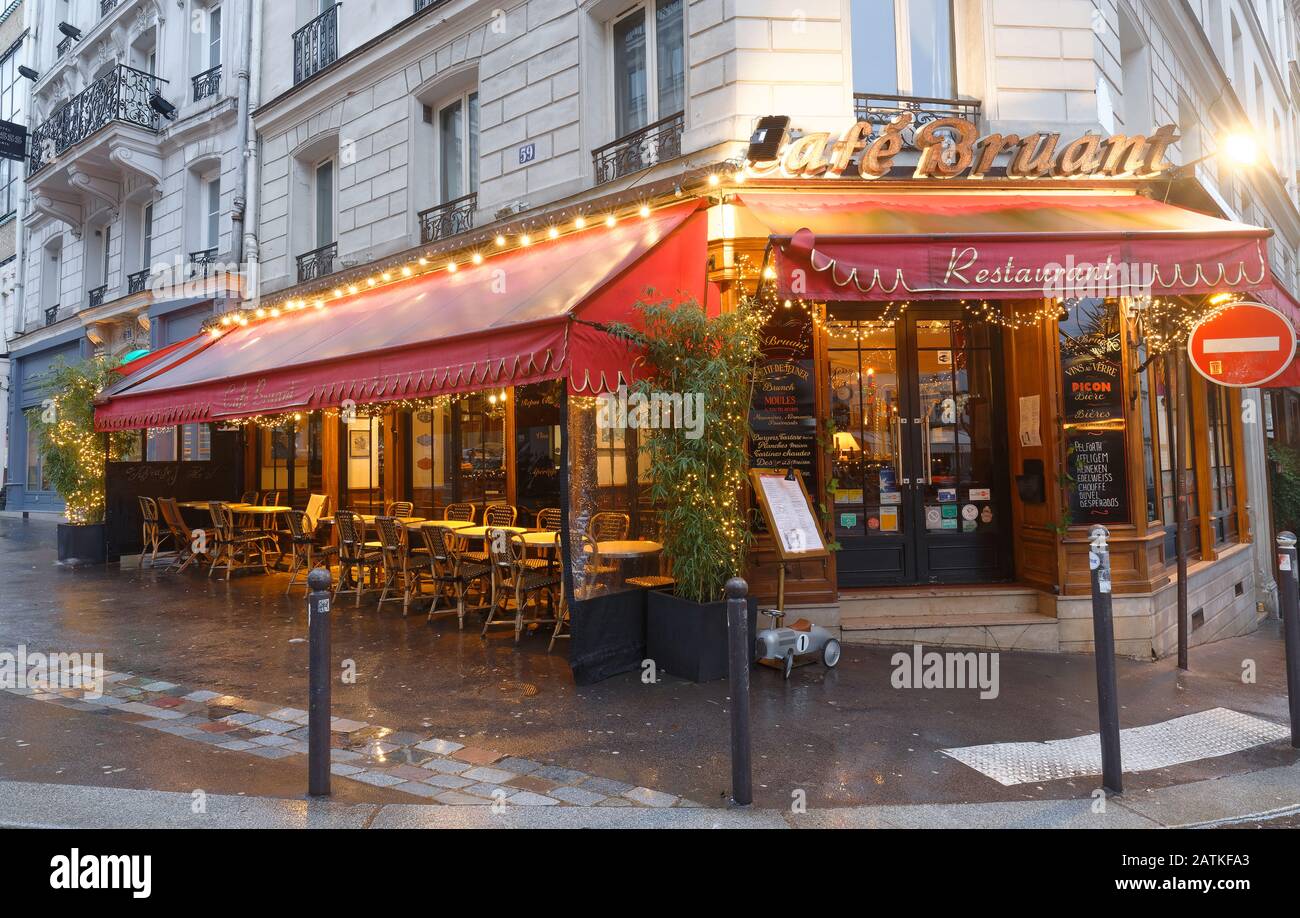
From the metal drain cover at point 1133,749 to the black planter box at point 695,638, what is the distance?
1.75 metres

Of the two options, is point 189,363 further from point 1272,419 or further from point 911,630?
point 1272,419

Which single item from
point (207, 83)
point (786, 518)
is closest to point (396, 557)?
point (786, 518)

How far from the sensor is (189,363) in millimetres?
11086

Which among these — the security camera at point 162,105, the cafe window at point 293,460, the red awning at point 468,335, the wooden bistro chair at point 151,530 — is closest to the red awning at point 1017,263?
the red awning at point 468,335

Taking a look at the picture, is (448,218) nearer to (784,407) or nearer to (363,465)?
(363,465)

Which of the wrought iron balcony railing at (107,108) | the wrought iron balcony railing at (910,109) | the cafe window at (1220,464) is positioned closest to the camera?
the wrought iron balcony railing at (910,109)

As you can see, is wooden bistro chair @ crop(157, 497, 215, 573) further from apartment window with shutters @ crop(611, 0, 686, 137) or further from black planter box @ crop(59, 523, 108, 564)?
apartment window with shutters @ crop(611, 0, 686, 137)

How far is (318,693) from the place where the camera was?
3658mm

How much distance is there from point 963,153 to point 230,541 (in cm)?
998

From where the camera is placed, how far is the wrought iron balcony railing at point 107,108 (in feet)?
51.3

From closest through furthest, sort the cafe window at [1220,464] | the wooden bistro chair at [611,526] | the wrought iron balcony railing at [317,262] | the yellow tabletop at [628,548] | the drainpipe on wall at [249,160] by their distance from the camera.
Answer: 1. the yellow tabletop at [628,548]
2. the wooden bistro chair at [611,526]
3. the cafe window at [1220,464]
4. the wrought iron balcony railing at [317,262]
5. the drainpipe on wall at [249,160]

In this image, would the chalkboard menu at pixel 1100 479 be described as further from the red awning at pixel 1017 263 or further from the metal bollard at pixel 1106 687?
the metal bollard at pixel 1106 687

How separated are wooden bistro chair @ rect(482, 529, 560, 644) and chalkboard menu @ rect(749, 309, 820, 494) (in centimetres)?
217
